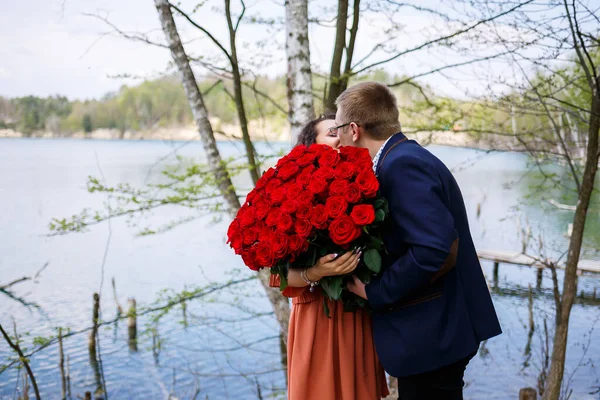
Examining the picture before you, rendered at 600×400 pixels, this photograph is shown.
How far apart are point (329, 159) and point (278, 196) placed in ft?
0.87

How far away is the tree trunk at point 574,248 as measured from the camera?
14.1 feet

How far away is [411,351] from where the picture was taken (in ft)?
7.37

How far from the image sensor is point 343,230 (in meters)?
2.19

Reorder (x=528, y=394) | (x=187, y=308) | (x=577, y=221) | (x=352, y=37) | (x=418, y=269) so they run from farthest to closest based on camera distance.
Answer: (x=187, y=308), (x=352, y=37), (x=528, y=394), (x=577, y=221), (x=418, y=269)

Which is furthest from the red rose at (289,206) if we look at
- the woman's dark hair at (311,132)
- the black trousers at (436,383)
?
the black trousers at (436,383)

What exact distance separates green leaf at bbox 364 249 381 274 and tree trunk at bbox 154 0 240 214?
3.40 meters

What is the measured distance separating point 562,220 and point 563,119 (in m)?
20.0

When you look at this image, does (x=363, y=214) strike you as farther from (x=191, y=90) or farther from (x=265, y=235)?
(x=191, y=90)

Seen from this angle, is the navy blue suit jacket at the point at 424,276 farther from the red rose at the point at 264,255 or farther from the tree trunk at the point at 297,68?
the tree trunk at the point at 297,68

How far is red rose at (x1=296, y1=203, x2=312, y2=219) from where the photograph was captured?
2.26 meters

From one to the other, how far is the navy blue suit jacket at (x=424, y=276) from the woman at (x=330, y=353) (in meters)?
0.16

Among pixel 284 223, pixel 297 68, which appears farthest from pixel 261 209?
pixel 297 68

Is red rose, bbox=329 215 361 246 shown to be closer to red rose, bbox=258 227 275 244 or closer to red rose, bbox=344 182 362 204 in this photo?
red rose, bbox=344 182 362 204

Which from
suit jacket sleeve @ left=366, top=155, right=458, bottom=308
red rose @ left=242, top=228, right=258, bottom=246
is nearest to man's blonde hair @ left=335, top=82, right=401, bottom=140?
suit jacket sleeve @ left=366, top=155, right=458, bottom=308
